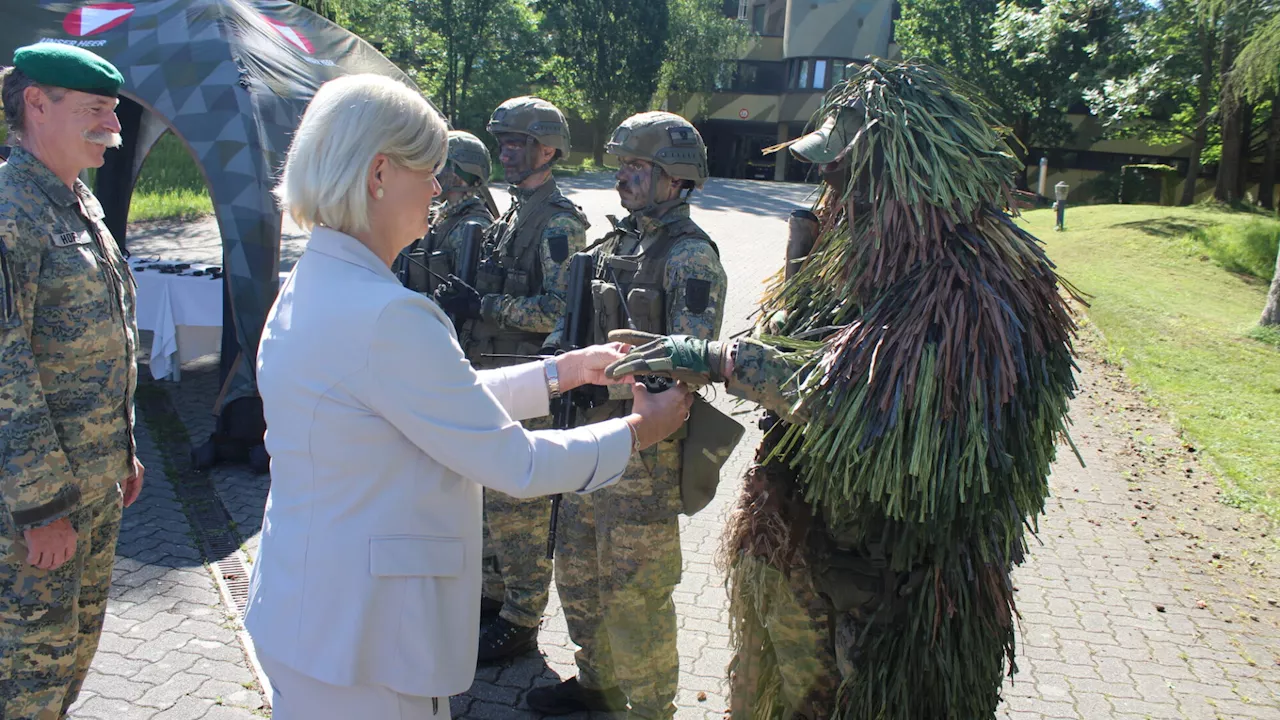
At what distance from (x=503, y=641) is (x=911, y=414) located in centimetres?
239

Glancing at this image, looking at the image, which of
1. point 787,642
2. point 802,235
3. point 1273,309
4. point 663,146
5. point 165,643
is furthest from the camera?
point 1273,309

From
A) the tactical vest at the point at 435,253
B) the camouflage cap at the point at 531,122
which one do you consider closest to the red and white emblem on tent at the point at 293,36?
the tactical vest at the point at 435,253

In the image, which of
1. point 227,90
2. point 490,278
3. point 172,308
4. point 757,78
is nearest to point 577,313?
point 490,278

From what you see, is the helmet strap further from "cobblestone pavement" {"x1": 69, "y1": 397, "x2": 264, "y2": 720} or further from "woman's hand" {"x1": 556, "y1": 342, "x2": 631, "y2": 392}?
"cobblestone pavement" {"x1": 69, "y1": 397, "x2": 264, "y2": 720}

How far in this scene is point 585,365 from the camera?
271 centimetres

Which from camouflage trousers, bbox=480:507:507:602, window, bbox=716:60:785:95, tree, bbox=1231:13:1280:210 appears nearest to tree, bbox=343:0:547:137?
window, bbox=716:60:785:95

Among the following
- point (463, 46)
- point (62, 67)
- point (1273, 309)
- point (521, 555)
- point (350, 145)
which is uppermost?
point (463, 46)

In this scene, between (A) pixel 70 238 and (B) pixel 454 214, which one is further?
(B) pixel 454 214

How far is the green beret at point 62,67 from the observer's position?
276cm

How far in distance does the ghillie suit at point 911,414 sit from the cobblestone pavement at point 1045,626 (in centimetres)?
62

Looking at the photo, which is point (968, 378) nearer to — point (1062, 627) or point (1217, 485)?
point (1062, 627)

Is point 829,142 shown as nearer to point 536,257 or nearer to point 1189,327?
point 536,257

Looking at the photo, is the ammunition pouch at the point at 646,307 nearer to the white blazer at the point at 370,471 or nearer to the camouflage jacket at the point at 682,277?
the camouflage jacket at the point at 682,277

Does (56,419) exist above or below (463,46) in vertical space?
below
